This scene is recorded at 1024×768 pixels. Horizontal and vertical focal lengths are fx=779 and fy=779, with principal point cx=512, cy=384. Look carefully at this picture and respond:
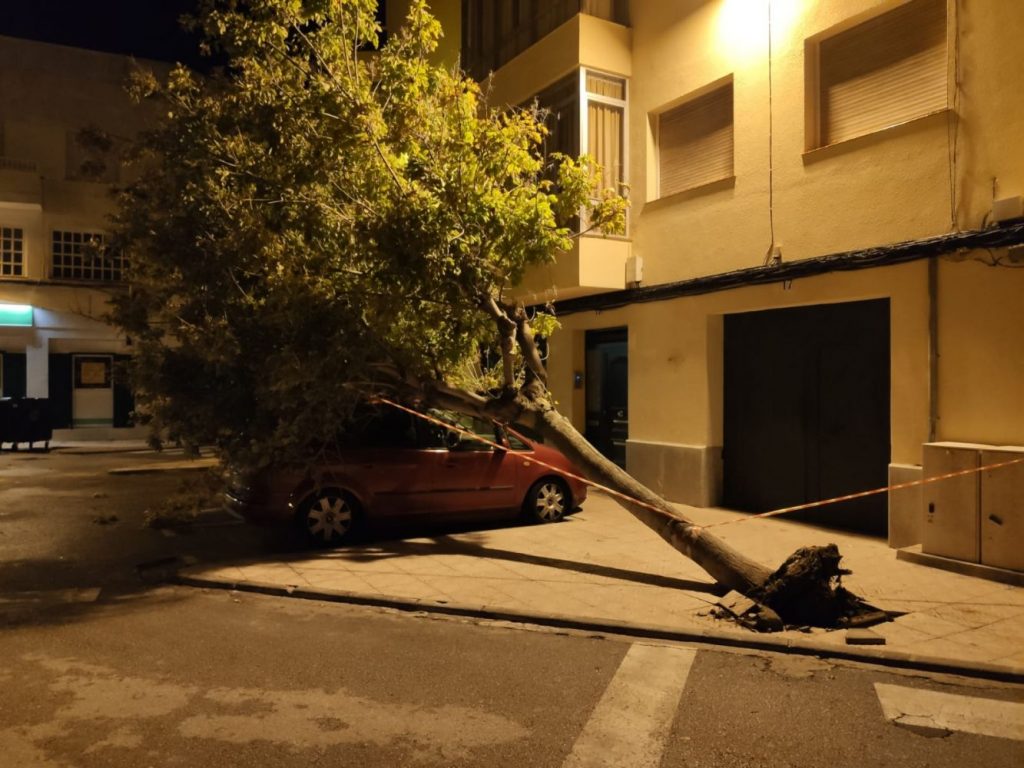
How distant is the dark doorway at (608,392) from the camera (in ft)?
43.2

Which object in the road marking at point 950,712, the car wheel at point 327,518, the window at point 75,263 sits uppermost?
the window at point 75,263

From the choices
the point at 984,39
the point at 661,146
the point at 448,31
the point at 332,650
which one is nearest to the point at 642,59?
the point at 661,146

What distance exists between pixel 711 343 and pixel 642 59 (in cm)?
450

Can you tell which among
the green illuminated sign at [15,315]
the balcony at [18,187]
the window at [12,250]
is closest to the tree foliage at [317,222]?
the green illuminated sign at [15,315]

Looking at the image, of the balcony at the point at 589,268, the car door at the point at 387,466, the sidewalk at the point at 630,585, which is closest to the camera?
the sidewalk at the point at 630,585

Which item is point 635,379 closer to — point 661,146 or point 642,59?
point 661,146

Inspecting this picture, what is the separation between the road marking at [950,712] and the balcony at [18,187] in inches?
1010

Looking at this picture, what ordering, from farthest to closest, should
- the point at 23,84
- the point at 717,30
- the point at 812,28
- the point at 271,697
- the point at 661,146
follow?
the point at 23,84, the point at 661,146, the point at 717,30, the point at 812,28, the point at 271,697

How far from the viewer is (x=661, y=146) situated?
464 inches

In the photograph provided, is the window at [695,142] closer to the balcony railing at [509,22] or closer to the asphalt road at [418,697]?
the balcony railing at [509,22]

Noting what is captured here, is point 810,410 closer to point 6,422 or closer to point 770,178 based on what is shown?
point 770,178

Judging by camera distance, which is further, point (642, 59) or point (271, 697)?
point (642, 59)

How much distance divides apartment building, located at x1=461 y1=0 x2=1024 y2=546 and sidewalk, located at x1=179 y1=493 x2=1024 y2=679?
141 cm

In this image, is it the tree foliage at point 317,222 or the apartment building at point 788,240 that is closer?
the tree foliage at point 317,222
